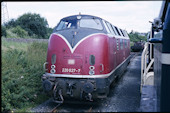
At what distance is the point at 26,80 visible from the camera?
7914 millimetres

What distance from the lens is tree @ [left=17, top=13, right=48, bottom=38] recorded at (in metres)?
47.1

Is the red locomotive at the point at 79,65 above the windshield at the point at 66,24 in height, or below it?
below

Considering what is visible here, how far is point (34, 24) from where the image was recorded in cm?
4703

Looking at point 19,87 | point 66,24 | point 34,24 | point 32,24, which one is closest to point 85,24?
point 66,24

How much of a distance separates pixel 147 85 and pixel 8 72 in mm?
5206

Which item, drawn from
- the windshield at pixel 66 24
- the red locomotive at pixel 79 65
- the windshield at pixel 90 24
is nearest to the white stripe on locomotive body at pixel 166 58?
the red locomotive at pixel 79 65

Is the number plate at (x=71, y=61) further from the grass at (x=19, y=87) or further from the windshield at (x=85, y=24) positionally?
the grass at (x=19, y=87)

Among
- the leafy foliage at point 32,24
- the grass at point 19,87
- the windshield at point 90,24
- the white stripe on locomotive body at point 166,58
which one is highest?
the leafy foliage at point 32,24

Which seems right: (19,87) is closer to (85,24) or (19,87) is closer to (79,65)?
(79,65)

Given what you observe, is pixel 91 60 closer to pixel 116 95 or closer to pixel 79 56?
pixel 79 56

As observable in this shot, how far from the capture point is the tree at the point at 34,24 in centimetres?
4709

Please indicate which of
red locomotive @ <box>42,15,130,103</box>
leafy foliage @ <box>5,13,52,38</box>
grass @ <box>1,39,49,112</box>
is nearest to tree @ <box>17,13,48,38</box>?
leafy foliage @ <box>5,13,52,38</box>

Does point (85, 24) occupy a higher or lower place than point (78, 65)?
higher

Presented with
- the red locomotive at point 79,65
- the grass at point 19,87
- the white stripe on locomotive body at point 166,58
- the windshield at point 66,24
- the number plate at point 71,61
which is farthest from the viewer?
the windshield at point 66,24
